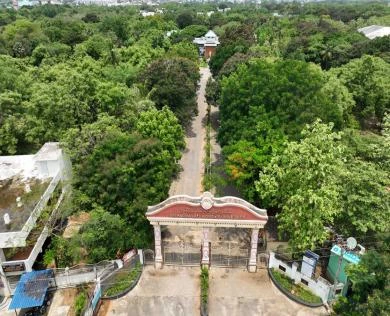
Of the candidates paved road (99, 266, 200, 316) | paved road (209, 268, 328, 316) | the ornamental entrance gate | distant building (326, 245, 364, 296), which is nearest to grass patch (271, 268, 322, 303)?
paved road (209, 268, 328, 316)

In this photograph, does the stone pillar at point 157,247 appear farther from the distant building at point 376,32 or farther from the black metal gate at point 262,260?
the distant building at point 376,32

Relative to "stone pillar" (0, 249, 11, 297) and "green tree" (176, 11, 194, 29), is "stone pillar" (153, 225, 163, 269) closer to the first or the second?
"stone pillar" (0, 249, 11, 297)

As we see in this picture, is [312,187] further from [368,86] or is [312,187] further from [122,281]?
[368,86]

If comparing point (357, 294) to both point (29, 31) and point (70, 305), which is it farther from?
point (29, 31)

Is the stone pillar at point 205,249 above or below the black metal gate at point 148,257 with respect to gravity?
above

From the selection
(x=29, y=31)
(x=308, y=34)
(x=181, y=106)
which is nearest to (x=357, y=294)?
(x=181, y=106)

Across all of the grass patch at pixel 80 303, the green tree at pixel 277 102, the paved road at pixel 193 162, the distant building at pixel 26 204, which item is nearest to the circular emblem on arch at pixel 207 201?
the green tree at pixel 277 102
